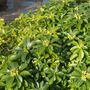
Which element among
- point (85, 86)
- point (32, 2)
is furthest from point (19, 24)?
point (32, 2)

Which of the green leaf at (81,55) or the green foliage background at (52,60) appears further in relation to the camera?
the green leaf at (81,55)

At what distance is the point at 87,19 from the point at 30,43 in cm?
85

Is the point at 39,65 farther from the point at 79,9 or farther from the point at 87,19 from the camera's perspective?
the point at 79,9

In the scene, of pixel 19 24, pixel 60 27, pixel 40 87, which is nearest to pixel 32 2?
pixel 19 24

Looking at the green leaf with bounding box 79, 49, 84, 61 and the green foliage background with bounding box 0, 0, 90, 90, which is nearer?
the green foliage background with bounding box 0, 0, 90, 90

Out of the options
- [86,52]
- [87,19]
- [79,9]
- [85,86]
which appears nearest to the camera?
[85,86]

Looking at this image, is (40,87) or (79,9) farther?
(79,9)

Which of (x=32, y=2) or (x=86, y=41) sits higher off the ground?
(x=86, y=41)

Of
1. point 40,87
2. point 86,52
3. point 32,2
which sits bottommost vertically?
point 32,2

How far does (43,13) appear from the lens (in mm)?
4492

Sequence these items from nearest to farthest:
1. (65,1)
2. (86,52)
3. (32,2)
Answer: (86,52) < (65,1) < (32,2)

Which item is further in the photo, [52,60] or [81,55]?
[52,60]

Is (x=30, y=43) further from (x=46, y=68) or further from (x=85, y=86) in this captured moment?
(x=85, y=86)

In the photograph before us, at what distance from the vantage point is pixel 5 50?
12.0ft
